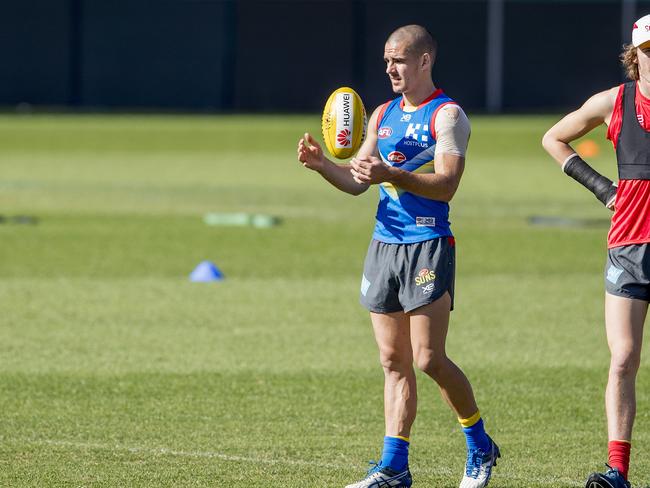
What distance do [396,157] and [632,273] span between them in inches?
51.9

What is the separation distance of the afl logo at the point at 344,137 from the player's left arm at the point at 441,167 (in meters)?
0.47

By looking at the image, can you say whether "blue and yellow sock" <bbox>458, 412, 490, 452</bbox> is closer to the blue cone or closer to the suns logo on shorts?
the suns logo on shorts

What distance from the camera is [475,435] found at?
7355mm

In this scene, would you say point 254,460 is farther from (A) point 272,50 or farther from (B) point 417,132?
(A) point 272,50

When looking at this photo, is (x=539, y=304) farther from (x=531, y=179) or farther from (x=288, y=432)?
(x=531, y=179)

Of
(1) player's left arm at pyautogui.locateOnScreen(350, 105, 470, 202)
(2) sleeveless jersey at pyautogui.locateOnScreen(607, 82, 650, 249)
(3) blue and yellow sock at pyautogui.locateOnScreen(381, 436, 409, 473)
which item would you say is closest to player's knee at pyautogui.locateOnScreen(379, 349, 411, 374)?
(3) blue and yellow sock at pyautogui.locateOnScreen(381, 436, 409, 473)

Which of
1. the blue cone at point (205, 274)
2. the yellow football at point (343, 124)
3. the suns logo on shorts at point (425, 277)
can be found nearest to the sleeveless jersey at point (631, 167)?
the suns logo on shorts at point (425, 277)

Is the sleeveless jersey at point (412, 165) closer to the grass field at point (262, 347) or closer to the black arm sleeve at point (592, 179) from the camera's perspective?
the black arm sleeve at point (592, 179)

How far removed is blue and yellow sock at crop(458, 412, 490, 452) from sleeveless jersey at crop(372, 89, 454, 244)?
98 centimetres

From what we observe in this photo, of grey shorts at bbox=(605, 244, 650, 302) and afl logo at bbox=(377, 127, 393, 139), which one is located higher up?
afl logo at bbox=(377, 127, 393, 139)

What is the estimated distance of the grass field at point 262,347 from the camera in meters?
8.04

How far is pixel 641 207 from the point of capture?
7195mm

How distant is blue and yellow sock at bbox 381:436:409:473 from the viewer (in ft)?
23.7

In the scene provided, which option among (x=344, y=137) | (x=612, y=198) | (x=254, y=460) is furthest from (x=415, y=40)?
(x=254, y=460)
